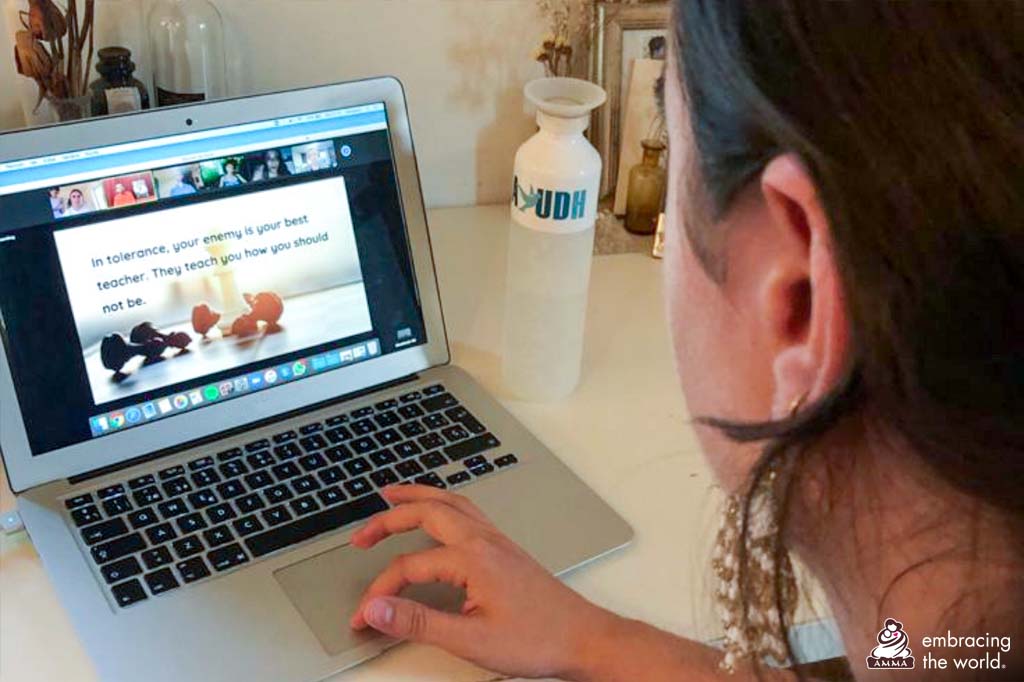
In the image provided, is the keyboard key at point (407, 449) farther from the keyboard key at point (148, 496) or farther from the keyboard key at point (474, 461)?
the keyboard key at point (148, 496)

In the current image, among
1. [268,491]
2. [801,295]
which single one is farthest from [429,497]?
[801,295]

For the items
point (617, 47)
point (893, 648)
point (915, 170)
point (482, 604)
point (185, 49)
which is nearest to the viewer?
point (915, 170)

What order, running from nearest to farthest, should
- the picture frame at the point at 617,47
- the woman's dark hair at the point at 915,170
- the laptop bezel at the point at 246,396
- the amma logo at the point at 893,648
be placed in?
1. the woman's dark hair at the point at 915,170
2. the amma logo at the point at 893,648
3. the laptop bezel at the point at 246,396
4. the picture frame at the point at 617,47

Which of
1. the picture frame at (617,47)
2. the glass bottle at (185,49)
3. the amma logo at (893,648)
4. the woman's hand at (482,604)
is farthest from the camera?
the picture frame at (617,47)

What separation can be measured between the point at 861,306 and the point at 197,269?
22.5 inches

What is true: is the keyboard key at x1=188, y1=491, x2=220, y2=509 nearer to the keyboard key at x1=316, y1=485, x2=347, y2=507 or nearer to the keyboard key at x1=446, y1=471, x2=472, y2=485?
the keyboard key at x1=316, y1=485, x2=347, y2=507

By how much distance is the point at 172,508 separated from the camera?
76 cm

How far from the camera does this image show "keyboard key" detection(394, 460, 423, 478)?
824 millimetres

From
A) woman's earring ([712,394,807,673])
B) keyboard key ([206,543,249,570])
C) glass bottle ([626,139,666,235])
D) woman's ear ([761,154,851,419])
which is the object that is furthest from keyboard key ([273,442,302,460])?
glass bottle ([626,139,666,235])

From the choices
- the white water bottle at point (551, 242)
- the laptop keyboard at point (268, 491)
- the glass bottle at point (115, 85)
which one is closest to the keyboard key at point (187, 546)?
the laptop keyboard at point (268, 491)

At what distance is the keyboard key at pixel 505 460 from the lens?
2.79ft

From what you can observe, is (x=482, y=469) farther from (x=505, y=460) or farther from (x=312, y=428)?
(x=312, y=428)

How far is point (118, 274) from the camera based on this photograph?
2.65 feet

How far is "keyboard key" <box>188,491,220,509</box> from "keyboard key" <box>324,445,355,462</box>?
0.32ft
